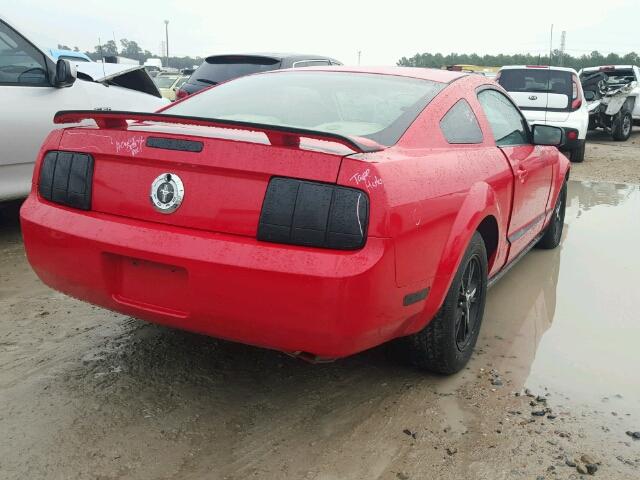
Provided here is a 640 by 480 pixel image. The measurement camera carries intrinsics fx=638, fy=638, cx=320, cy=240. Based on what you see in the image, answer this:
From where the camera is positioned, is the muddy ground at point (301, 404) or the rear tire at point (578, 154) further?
the rear tire at point (578, 154)

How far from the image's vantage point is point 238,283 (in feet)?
7.15

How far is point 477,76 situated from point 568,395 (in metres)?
1.85

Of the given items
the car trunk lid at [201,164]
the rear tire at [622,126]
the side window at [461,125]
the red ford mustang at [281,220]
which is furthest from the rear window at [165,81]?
the car trunk lid at [201,164]

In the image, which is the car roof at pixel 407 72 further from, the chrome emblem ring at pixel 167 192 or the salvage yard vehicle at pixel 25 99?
the salvage yard vehicle at pixel 25 99

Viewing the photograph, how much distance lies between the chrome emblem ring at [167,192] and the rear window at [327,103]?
638mm

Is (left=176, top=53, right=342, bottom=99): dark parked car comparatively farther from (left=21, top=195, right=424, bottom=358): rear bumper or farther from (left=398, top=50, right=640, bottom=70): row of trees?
(left=398, top=50, right=640, bottom=70): row of trees

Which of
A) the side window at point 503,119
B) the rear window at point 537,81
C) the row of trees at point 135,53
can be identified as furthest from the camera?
the row of trees at point 135,53

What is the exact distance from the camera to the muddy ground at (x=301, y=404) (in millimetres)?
2287

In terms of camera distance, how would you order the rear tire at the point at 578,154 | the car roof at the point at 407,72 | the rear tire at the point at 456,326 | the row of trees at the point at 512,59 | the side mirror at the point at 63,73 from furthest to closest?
1. the row of trees at the point at 512,59
2. the rear tire at the point at 578,154
3. the side mirror at the point at 63,73
4. the car roof at the point at 407,72
5. the rear tire at the point at 456,326

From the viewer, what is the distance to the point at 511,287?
14.4ft

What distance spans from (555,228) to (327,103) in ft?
9.93

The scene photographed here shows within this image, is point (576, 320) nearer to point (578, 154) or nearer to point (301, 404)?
point (301, 404)

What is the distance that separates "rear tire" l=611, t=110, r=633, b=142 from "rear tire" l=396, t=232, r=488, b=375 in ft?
41.7

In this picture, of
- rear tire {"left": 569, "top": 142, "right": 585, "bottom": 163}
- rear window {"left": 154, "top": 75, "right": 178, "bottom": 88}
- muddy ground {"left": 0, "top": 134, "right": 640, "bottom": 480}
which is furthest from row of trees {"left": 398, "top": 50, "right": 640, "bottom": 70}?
muddy ground {"left": 0, "top": 134, "right": 640, "bottom": 480}
